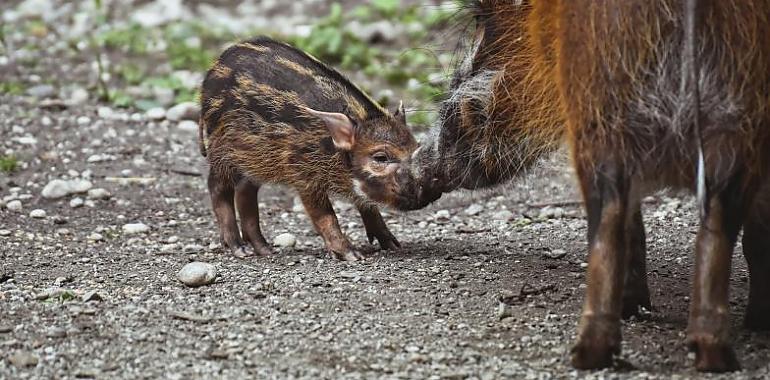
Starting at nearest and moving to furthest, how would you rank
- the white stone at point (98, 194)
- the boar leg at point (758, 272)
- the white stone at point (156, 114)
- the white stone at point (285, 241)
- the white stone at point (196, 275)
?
the boar leg at point (758, 272) → the white stone at point (196, 275) → the white stone at point (285, 241) → the white stone at point (98, 194) → the white stone at point (156, 114)

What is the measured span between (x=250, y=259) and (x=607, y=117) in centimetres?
247

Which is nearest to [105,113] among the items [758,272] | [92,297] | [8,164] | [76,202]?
[8,164]

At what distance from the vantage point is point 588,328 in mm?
4266

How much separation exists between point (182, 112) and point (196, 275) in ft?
12.0

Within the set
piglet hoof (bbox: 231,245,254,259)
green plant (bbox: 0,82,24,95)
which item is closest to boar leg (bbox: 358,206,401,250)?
piglet hoof (bbox: 231,245,254,259)

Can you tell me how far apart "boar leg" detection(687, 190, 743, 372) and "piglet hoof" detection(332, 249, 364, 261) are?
2.21 metres

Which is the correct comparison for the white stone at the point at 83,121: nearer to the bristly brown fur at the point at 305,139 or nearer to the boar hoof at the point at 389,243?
the bristly brown fur at the point at 305,139

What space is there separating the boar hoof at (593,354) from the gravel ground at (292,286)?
0.12ft

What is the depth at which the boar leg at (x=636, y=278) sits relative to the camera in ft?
16.6

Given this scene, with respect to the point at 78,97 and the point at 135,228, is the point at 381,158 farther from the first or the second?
the point at 78,97

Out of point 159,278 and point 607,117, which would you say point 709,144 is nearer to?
point 607,117

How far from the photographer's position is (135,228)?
6.82 m

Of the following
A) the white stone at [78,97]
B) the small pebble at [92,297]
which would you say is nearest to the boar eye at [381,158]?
the small pebble at [92,297]

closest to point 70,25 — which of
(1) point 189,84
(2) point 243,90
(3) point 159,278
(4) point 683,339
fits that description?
(1) point 189,84
